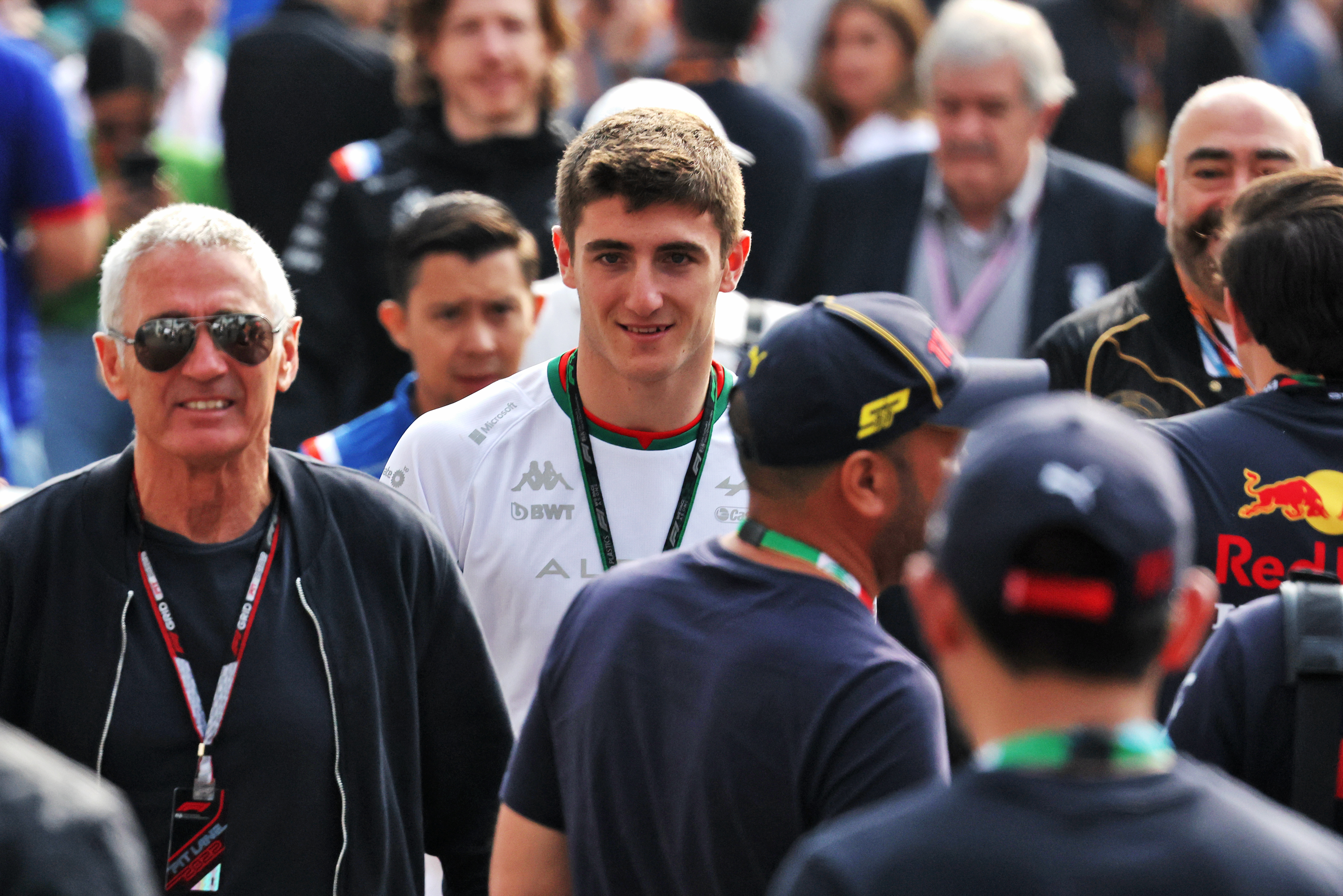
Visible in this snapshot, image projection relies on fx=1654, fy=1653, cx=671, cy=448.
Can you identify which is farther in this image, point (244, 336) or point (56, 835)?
point (244, 336)

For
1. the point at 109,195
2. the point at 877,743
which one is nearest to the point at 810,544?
the point at 877,743

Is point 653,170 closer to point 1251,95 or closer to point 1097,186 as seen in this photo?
point 1251,95

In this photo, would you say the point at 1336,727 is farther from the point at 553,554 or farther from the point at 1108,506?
the point at 553,554

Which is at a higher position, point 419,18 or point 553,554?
point 419,18

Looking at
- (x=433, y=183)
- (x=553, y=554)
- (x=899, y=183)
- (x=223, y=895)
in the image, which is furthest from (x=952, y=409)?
(x=899, y=183)

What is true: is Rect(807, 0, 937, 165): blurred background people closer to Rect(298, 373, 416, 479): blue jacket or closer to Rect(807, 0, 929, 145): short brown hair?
Rect(807, 0, 929, 145): short brown hair

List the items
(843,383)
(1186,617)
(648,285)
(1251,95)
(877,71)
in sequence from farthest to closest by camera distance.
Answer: (877,71) → (1251,95) → (648,285) → (843,383) → (1186,617)

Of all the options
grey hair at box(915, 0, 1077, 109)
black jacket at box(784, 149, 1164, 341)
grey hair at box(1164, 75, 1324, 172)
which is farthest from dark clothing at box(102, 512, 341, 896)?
grey hair at box(915, 0, 1077, 109)

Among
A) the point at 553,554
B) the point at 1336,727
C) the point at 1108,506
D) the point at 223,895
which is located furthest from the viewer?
the point at 553,554

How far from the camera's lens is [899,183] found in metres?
6.43

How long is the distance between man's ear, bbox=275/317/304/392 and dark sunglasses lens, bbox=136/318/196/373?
190mm

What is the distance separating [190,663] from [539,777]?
0.81 meters

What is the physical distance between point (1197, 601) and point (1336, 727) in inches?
36.0

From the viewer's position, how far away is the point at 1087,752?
5.43 ft
